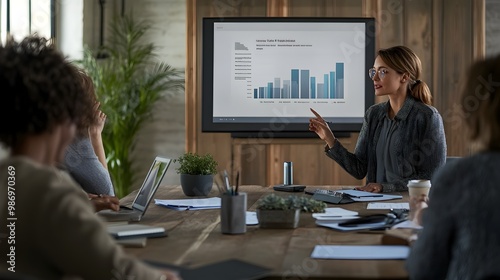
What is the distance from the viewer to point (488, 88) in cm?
174

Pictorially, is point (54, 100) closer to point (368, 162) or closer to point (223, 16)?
point (368, 162)

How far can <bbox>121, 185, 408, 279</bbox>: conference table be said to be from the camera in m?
1.85

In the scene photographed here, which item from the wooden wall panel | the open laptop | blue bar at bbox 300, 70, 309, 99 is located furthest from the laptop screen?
the wooden wall panel

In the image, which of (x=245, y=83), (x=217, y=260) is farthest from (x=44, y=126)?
(x=245, y=83)

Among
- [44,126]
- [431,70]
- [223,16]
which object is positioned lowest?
[44,126]

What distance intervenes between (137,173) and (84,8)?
1422mm

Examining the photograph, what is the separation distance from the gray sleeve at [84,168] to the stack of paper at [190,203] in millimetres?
351

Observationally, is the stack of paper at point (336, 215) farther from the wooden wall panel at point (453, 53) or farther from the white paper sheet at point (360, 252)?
the wooden wall panel at point (453, 53)

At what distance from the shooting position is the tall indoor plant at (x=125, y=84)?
6035 mm

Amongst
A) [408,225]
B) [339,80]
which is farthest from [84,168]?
[339,80]

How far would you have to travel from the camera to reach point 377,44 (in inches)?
221

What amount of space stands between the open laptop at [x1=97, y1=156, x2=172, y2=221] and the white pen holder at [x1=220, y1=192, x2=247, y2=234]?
40 centimetres

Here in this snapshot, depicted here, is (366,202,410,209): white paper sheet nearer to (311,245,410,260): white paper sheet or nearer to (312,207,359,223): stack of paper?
(312,207,359,223): stack of paper

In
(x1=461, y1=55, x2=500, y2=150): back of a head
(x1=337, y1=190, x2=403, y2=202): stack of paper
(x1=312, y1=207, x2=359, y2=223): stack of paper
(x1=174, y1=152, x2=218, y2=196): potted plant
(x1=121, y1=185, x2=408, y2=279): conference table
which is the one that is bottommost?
(x1=121, y1=185, x2=408, y2=279): conference table
